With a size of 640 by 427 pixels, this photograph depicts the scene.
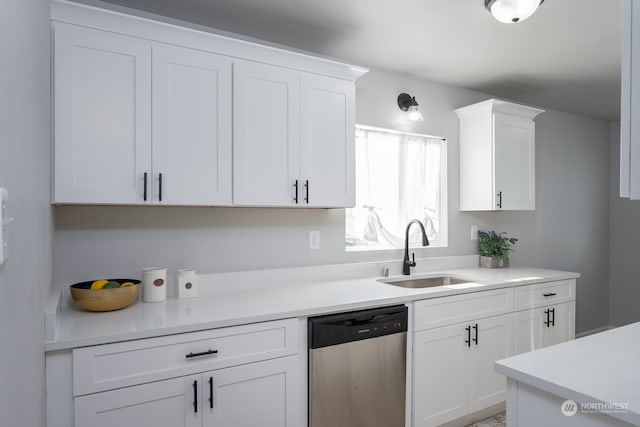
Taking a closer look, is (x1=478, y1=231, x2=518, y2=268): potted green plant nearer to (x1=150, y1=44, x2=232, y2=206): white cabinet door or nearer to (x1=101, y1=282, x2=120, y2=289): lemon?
(x1=150, y1=44, x2=232, y2=206): white cabinet door

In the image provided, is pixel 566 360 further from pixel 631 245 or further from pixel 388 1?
pixel 631 245

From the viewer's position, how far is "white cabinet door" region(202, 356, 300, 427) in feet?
5.21

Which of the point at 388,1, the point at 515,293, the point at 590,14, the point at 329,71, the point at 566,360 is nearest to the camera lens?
the point at 566,360

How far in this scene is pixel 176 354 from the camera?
60.1 inches

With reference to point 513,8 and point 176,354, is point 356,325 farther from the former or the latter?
point 513,8

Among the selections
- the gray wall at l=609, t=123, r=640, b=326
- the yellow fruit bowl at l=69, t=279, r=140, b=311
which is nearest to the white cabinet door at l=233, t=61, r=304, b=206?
the yellow fruit bowl at l=69, t=279, r=140, b=311

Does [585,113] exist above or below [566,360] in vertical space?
above

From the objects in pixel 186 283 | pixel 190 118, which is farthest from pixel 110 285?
pixel 190 118

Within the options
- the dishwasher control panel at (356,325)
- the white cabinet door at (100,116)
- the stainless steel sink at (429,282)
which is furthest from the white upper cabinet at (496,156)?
the white cabinet door at (100,116)

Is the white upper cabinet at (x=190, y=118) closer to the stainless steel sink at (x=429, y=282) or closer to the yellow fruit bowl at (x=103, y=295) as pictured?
the yellow fruit bowl at (x=103, y=295)

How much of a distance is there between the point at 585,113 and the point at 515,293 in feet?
8.87

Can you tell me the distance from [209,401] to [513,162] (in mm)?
2874

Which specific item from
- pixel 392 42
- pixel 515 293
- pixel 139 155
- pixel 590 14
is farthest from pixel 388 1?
pixel 515 293

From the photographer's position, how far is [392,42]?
95.4 inches
